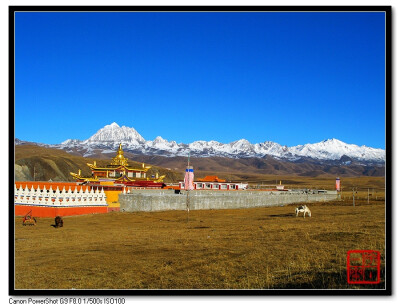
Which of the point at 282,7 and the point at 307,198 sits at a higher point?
the point at 282,7

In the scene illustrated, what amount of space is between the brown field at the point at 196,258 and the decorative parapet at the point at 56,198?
11198 mm

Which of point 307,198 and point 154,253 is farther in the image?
point 307,198

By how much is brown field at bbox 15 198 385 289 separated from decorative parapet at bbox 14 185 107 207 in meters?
11.2

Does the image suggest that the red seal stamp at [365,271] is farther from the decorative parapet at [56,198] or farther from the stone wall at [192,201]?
the stone wall at [192,201]

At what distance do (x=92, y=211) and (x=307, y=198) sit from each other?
3756 cm

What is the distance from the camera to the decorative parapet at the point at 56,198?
36.2 meters

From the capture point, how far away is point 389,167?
1180 cm

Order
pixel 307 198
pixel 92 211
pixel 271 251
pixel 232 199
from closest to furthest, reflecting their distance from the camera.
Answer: pixel 271 251, pixel 92 211, pixel 232 199, pixel 307 198

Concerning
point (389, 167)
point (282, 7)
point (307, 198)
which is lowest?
point (307, 198)

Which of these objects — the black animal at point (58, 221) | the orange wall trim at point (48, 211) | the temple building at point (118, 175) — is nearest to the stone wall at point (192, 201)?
the temple building at point (118, 175)

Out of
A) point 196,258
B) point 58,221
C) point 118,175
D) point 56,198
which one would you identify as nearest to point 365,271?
point 196,258

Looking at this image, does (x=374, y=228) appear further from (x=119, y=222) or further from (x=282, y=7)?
(x=119, y=222)

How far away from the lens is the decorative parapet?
3625 cm

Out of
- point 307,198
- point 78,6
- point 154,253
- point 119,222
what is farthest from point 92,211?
point 307,198
